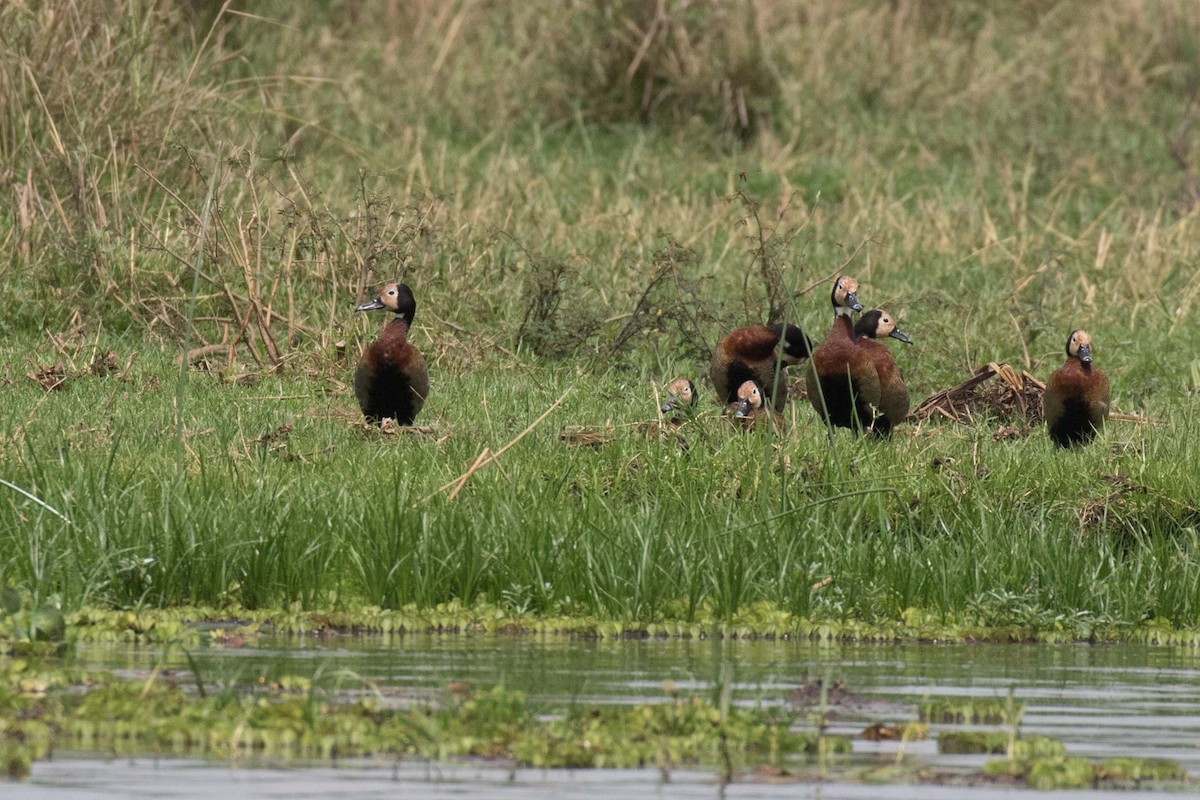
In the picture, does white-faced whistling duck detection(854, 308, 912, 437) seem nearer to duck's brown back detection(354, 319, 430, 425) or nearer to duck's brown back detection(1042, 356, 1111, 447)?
duck's brown back detection(1042, 356, 1111, 447)

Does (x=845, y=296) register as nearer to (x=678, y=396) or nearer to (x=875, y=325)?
(x=875, y=325)

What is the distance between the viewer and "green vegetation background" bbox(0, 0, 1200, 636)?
7770 mm

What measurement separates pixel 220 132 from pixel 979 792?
10002 mm

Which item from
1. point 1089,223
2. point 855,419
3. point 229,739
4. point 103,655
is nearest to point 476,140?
point 1089,223

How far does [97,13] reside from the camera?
46.2 ft

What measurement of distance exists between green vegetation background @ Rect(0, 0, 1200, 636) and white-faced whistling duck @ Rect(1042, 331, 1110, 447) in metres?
0.24

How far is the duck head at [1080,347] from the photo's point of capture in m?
10.5

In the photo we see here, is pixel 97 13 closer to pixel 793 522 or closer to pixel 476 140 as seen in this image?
pixel 476 140

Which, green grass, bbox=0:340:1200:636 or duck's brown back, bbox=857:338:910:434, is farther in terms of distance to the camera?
duck's brown back, bbox=857:338:910:434

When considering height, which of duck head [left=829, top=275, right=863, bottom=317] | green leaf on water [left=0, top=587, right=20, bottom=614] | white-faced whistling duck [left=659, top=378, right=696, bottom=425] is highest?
duck head [left=829, top=275, right=863, bottom=317]

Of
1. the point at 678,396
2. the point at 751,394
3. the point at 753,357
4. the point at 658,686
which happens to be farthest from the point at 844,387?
the point at 658,686

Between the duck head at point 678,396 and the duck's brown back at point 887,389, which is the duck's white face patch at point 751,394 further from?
the duck's brown back at point 887,389

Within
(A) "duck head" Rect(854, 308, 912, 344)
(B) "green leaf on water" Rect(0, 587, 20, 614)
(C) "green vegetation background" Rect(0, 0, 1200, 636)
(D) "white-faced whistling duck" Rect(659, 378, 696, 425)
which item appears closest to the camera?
(B) "green leaf on water" Rect(0, 587, 20, 614)

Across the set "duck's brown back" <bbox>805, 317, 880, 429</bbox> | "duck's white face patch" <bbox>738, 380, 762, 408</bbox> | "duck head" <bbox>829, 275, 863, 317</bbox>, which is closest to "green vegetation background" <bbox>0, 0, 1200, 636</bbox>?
"duck's white face patch" <bbox>738, 380, 762, 408</bbox>
